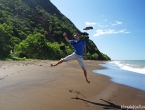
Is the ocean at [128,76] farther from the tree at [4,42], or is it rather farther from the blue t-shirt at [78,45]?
the tree at [4,42]

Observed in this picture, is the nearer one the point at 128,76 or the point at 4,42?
the point at 128,76

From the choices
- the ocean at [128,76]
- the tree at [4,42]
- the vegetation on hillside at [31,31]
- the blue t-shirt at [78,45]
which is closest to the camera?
the blue t-shirt at [78,45]

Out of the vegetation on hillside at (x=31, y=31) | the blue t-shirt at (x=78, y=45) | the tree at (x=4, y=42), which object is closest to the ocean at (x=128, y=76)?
the blue t-shirt at (x=78, y=45)

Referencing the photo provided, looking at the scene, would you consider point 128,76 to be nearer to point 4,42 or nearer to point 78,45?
point 78,45

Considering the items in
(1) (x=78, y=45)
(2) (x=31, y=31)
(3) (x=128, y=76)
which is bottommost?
(3) (x=128, y=76)

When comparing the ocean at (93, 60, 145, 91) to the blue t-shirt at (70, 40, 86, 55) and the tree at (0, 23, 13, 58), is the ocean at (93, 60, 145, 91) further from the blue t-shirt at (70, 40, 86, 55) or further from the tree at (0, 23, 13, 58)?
the tree at (0, 23, 13, 58)

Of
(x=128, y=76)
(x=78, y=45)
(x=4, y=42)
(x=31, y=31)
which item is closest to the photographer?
(x=78, y=45)

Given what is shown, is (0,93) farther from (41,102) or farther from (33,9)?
A: (33,9)

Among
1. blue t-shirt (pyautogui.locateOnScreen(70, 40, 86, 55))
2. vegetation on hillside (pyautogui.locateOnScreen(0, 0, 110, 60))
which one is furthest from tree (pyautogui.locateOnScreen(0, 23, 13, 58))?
blue t-shirt (pyautogui.locateOnScreen(70, 40, 86, 55))

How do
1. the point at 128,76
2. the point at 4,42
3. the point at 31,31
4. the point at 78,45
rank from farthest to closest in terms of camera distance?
the point at 31,31, the point at 4,42, the point at 128,76, the point at 78,45

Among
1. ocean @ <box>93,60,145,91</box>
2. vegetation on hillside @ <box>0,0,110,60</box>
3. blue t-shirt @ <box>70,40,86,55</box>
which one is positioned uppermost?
vegetation on hillside @ <box>0,0,110,60</box>

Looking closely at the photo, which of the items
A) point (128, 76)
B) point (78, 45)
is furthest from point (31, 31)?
point (78, 45)

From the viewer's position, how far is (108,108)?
189 inches

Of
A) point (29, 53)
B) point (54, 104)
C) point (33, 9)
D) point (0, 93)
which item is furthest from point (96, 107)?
point (33, 9)
